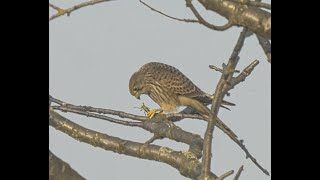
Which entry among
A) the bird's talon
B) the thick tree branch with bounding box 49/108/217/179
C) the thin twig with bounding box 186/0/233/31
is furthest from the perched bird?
the thin twig with bounding box 186/0/233/31

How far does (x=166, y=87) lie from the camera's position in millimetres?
4559

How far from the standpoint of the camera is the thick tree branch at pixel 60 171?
2.05 meters

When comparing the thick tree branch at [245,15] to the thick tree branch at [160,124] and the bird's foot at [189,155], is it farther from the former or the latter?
the bird's foot at [189,155]

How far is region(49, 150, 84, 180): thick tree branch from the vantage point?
2.05m

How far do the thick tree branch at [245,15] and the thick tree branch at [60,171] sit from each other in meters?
0.72

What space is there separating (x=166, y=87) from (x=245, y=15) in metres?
2.64

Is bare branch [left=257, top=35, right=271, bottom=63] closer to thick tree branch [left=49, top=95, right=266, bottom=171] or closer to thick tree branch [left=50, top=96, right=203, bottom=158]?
thick tree branch [left=49, top=95, right=266, bottom=171]

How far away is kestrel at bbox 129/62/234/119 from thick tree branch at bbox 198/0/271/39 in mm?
1787

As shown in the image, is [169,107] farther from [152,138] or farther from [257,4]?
[257,4]

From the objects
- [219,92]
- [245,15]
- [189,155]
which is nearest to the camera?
[219,92]

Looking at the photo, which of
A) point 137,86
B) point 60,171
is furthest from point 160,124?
point 137,86
